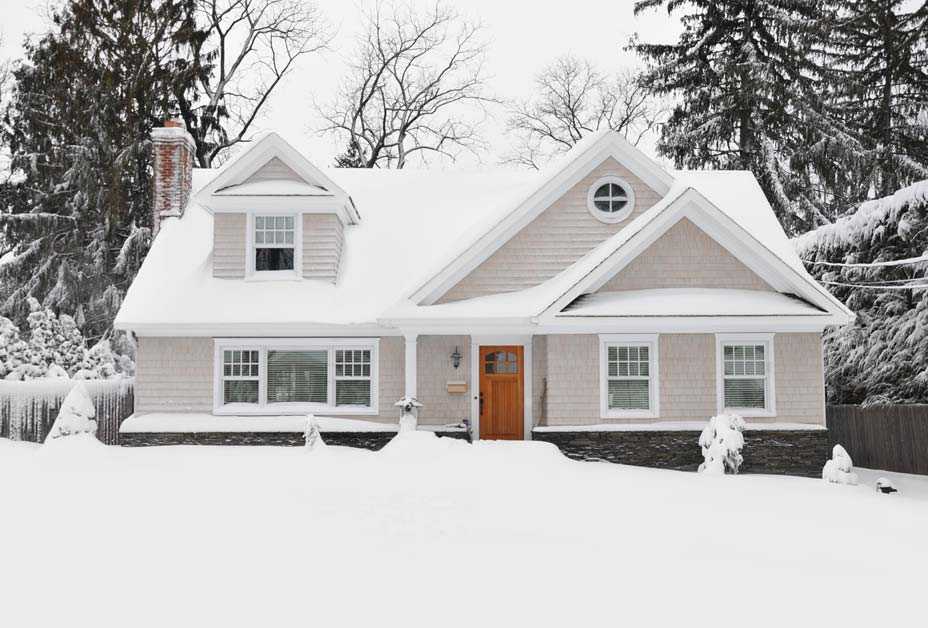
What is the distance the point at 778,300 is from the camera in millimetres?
14859

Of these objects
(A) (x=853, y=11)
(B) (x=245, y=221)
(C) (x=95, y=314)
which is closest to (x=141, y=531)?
(B) (x=245, y=221)

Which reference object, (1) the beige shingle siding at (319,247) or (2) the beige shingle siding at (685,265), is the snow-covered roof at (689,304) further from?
(1) the beige shingle siding at (319,247)

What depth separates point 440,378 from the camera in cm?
1608

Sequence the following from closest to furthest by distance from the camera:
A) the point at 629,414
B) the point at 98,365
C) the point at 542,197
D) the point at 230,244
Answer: the point at 629,414 → the point at 542,197 → the point at 230,244 → the point at 98,365

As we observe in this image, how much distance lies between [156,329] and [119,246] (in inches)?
613

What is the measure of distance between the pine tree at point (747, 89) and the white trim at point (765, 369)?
11.8 meters

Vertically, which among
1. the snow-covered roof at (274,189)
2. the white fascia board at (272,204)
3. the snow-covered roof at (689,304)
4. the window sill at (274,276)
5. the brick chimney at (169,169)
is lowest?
the snow-covered roof at (689,304)

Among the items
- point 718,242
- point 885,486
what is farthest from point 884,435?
point 718,242

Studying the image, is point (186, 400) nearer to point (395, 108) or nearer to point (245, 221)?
point (245, 221)

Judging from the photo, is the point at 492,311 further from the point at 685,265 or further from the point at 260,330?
the point at 260,330

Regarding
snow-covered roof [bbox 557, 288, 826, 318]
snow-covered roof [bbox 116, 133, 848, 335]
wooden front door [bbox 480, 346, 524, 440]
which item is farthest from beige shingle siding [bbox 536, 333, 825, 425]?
wooden front door [bbox 480, 346, 524, 440]

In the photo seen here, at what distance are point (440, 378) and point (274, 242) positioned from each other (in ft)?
15.6

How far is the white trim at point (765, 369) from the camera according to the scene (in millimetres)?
14938

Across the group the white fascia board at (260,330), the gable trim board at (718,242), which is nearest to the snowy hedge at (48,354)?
the white fascia board at (260,330)
